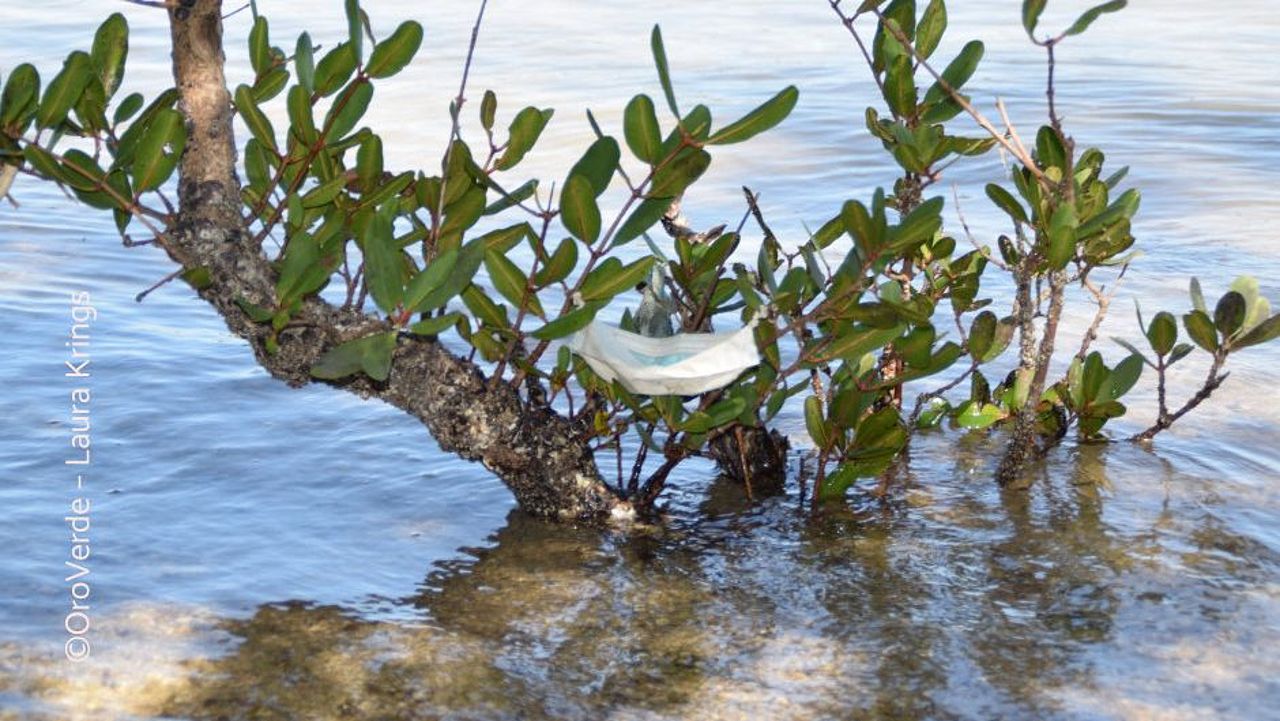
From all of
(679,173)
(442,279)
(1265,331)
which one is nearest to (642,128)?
(679,173)

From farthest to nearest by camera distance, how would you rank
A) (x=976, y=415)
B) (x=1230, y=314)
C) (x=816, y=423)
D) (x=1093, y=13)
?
(x=976, y=415) < (x=1230, y=314) < (x=816, y=423) < (x=1093, y=13)

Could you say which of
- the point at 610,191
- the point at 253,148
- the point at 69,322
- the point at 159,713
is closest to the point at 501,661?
the point at 159,713

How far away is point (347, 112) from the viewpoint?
2557 millimetres

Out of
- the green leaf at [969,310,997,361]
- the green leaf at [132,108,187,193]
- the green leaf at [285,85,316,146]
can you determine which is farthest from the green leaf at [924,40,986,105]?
the green leaf at [132,108,187,193]

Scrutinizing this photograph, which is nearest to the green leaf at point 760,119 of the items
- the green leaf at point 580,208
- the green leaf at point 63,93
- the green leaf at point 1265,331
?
the green leaf at point 580,208

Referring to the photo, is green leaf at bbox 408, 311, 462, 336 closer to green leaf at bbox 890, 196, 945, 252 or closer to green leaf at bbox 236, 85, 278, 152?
green leaf at bbox 236, 85, 278, 152

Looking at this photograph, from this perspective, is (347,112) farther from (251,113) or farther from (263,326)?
(263,326)

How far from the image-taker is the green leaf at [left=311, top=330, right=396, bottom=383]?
2357 mm

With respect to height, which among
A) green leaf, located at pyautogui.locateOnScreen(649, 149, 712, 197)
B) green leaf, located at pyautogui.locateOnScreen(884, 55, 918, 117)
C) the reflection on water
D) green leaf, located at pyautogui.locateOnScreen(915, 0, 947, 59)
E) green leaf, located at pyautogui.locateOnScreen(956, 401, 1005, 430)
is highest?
green leaf, located at pyautogui.locateOnScreen(915, 0, 947, 59)

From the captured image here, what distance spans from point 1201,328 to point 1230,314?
0.20 ft

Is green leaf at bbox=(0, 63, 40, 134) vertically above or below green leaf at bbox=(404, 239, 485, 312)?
above

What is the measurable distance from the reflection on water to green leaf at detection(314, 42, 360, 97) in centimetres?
85

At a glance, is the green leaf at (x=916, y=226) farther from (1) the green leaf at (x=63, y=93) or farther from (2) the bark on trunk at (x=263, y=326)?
(1) the green leaf at (x=63, y=93)

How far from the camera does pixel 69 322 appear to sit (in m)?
4.15
